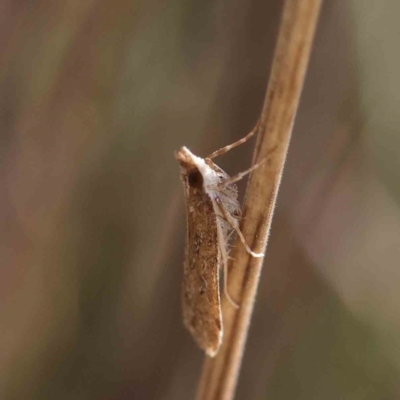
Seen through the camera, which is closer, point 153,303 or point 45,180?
point 45,180

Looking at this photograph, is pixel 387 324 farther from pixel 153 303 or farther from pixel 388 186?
pixel 153 303

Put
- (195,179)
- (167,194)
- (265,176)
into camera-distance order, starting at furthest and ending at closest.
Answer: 1. (167,194)
2. (195,179)
3. (265,176)

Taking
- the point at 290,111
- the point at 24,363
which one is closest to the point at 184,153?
the point at 290,111

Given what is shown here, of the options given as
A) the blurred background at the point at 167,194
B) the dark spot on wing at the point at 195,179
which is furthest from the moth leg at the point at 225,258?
the blurred background at the point at 167,194

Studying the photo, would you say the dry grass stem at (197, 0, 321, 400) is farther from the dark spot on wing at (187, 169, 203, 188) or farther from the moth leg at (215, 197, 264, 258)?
the dark spot on wing at (187, 169, 203, 188)

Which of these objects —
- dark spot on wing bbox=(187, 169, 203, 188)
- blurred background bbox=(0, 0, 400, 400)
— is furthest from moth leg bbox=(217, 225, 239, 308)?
blurred background bbox=(0, 0, 400, 400)

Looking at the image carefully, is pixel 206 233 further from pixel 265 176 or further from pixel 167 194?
pixel 167 194

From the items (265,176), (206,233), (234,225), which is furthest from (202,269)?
(265,176)
